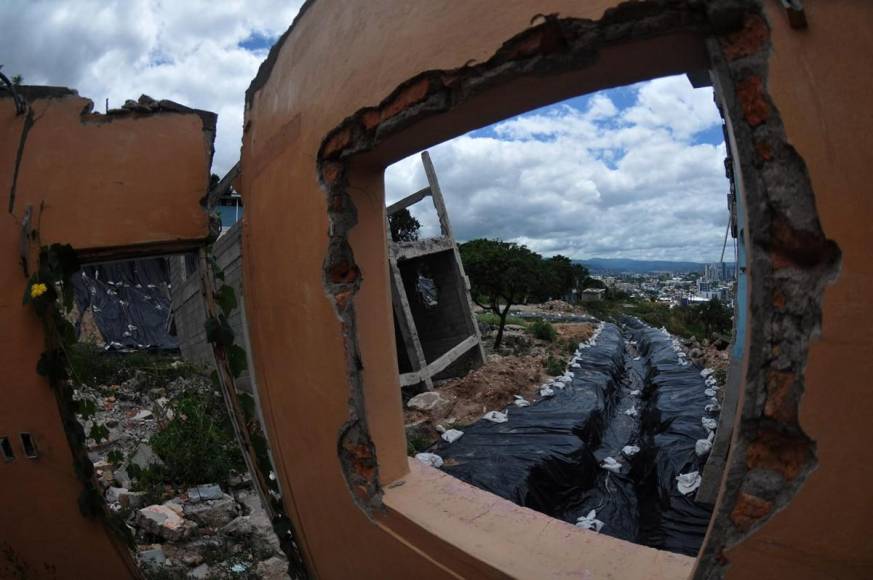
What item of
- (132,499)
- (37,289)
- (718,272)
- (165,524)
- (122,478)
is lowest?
(165,524)

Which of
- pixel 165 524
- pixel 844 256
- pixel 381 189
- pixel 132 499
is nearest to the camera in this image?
pixel 844 256

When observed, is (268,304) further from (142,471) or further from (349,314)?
(142,471)

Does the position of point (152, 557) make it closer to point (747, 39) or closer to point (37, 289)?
point (37, 289)

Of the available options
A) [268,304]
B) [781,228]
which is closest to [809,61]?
[781,228]

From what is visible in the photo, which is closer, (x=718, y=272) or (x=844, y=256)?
(x=844, y=256)

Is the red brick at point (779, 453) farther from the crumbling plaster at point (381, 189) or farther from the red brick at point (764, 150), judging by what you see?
the red brick at point (764, 150)

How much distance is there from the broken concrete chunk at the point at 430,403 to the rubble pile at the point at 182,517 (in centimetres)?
274

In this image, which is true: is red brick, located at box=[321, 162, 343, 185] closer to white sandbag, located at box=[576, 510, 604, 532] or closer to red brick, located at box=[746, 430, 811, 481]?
red brick, located at box=[746, 430, 811, 481]

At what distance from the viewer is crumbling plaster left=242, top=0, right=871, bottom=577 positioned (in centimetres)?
137

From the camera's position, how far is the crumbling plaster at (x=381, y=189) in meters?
1.37

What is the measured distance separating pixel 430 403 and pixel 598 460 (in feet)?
8.36

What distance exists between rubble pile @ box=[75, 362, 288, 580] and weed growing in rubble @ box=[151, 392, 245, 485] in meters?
0.08

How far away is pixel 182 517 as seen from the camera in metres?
4.95

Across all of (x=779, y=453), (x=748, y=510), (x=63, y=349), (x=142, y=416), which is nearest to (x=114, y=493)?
(x=63, y=349)
